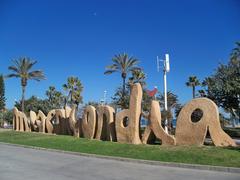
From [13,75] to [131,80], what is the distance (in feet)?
57.7

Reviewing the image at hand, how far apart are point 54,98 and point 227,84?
163 feet

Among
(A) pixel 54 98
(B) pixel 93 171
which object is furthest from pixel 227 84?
(A) pixel 54 98

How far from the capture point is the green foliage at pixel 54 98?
7519 centimetres

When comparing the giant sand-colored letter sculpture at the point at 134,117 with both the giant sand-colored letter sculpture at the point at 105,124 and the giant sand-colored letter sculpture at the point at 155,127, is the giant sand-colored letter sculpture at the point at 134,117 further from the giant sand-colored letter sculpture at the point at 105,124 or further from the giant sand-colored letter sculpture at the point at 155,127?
the giant sand-colored letter sculpture at the point at 105,124

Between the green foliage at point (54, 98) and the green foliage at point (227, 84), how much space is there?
4336 centimetres

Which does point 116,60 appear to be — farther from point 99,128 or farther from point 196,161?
point 196,161

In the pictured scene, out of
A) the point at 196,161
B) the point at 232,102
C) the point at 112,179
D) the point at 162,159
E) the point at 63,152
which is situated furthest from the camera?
the point at 232,102

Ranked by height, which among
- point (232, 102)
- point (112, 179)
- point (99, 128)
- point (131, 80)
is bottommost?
point (112, 179)

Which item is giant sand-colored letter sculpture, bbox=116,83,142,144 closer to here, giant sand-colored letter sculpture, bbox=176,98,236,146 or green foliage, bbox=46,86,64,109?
giant sand-colored letter sculpture, bbox=176,98,236,146

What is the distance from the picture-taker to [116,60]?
5041cm

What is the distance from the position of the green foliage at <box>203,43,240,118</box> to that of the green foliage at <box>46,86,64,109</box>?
1707 inches

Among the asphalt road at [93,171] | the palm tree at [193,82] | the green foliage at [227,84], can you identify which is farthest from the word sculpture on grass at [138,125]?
the palm tree at [193,82]

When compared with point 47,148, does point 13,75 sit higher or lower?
higher

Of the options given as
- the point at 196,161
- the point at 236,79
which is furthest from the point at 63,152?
the point at 236,79
